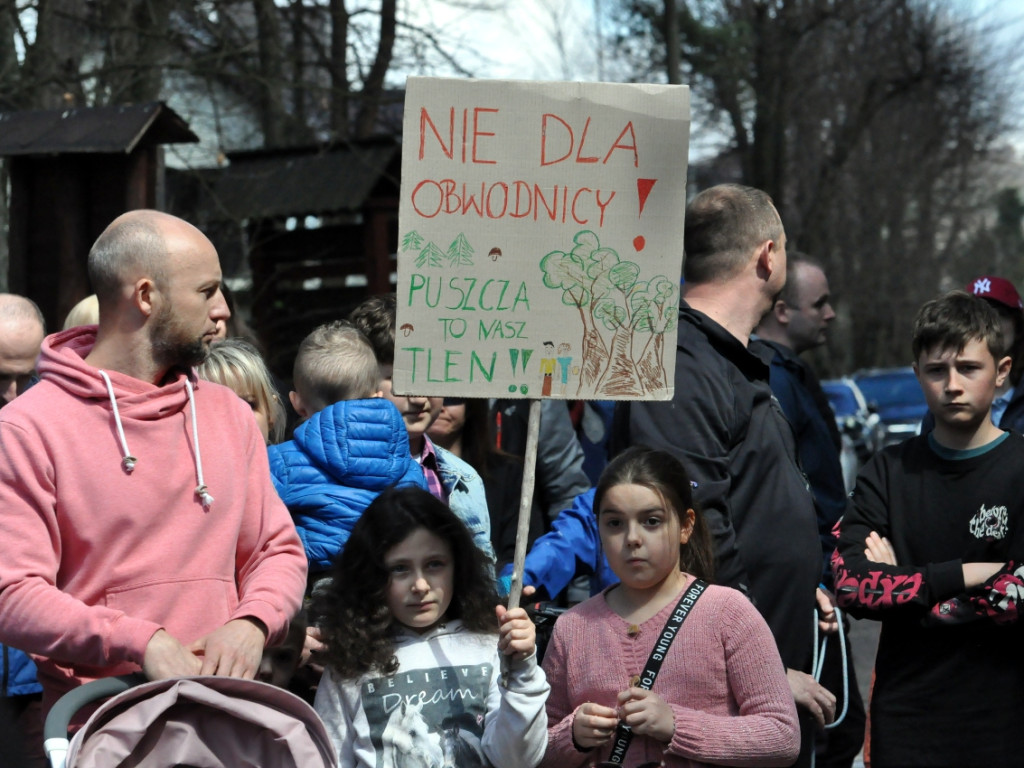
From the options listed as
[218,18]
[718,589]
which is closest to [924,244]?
[218,18]

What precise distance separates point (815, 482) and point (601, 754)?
1.94 m

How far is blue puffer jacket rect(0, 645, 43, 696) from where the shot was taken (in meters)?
3.94

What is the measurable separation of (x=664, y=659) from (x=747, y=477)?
2.16 feet

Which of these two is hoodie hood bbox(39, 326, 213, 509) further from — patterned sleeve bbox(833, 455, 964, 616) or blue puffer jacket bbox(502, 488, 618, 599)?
patterned sleeve bbox(833, 455, 964, 616)

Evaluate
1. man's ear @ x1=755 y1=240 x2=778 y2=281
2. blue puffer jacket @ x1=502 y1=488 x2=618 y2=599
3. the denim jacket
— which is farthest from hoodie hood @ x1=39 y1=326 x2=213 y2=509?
man's ear @ x1=755 y1=240 x2=778 y2=281

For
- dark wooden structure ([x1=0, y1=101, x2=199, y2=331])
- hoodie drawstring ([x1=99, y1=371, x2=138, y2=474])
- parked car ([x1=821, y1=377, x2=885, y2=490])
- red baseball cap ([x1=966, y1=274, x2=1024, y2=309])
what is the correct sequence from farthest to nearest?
parked car ([x1=821, y1=377, x2=885, y2=490]), dark wooden structure ([x1=0, y1=101, x2=199, y2=331]), red baseball cap ([x1=966, y1=274, x2=1024, y2=309]), hoodie drawstring ([x1=99, y1=371, x2=138, y2=474])

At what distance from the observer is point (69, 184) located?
6.96 m

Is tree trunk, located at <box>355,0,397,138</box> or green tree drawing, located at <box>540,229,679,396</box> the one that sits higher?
tree trunk, located at <box>355,0,397,138</box>

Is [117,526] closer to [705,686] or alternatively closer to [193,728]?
[193,728]

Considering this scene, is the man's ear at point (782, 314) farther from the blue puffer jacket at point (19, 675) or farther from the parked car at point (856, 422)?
the parked car at point (856, 422)

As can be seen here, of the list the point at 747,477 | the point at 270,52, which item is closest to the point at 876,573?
the point at 747,477

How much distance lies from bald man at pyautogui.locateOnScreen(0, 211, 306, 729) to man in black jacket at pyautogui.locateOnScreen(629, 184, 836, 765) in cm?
115

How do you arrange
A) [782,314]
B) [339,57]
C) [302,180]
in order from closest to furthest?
[782,314] → [302,180] → [339,57]

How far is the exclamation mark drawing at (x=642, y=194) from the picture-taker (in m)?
3.55
